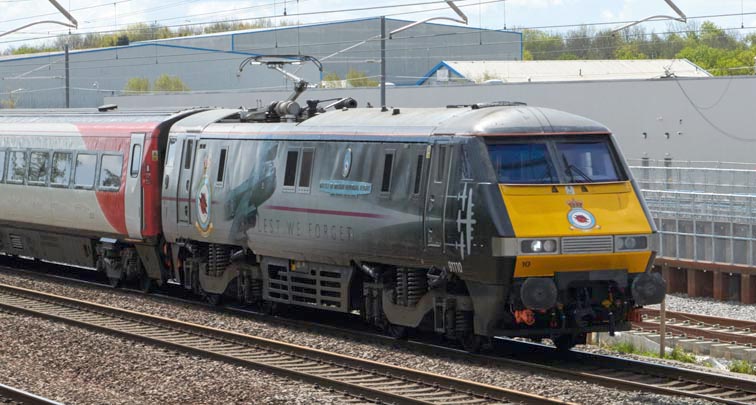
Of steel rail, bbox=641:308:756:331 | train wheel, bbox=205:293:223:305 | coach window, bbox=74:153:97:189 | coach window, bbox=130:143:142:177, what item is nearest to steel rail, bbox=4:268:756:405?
train wheel, bbox=205:293:223:305

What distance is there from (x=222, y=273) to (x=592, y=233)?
7.40 m

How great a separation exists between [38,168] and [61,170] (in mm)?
1053

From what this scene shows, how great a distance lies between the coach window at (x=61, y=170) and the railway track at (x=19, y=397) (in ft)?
34.7

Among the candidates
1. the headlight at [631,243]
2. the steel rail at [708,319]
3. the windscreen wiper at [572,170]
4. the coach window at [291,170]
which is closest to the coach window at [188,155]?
the coach window at [291,170]

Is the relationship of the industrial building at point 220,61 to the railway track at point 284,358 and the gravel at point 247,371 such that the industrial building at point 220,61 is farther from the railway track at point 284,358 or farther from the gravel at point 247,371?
the gravel at point 247,371

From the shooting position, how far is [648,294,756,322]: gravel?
73.6 feet

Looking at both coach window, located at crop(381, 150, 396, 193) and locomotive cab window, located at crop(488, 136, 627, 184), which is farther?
coach window, located at crop(381, 150, 396, 193)

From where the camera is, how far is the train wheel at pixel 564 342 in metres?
14.7

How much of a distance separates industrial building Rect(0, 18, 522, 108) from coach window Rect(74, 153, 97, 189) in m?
46.8

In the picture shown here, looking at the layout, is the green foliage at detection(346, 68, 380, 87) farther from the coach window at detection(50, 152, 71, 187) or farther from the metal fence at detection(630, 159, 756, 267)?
the coach window at detection(50, 152, 71, 187)

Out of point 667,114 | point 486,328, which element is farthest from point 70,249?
point 667,114

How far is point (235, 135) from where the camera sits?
18.4 meters

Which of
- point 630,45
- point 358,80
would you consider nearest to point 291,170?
point 358,80

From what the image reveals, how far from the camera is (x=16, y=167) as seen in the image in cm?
2436
